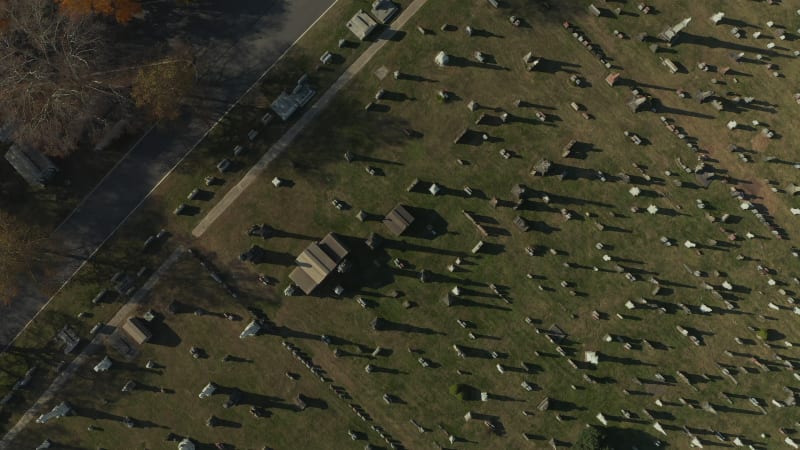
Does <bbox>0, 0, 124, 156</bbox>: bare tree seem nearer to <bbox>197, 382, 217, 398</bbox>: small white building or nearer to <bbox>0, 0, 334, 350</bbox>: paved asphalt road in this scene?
<bbox>0, 0, 334, 350</bbox>: paved asphalt road

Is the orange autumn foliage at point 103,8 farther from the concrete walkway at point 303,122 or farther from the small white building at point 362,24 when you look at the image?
the small white building at point 362,24

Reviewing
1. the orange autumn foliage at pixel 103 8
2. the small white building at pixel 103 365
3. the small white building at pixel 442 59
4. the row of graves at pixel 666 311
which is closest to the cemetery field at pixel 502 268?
the row of graves at pixel 666 311

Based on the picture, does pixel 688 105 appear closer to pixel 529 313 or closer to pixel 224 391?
pixel 529 313

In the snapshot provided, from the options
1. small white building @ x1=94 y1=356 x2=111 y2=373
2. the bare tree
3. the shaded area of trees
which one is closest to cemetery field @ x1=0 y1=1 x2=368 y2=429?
small white building @ x1=94 y1=356 x2=111 y2=373

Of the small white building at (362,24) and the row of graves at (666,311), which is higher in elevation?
the small white building at (362,24)

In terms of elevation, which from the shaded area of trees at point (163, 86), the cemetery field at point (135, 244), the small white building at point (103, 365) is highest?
the shaded area of trees at point (163, 86)

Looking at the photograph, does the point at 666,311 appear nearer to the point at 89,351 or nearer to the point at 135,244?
the point at 135,244
